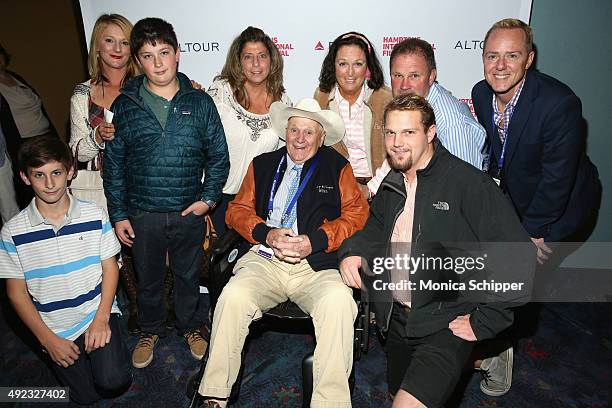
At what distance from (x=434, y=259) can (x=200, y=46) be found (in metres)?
2.73

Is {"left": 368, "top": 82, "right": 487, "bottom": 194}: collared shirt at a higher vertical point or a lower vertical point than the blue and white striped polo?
higher

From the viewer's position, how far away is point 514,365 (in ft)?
10.4

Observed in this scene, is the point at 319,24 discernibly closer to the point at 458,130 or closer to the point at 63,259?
the point at 458,130

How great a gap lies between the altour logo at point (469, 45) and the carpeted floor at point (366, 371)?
2260mm

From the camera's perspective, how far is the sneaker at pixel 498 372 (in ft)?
9.31

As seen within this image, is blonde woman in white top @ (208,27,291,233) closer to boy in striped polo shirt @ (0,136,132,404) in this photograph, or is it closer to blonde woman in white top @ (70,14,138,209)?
blonde woman in white top @ (70,14,138,209)

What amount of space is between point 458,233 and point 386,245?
0.40 metres

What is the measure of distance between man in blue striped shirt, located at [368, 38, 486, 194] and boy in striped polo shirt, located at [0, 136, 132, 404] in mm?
1804

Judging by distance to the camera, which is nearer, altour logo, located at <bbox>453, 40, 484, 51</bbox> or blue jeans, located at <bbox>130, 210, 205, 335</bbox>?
blue jeans, located at <bbox>130, 210, 205, 335</bbox>

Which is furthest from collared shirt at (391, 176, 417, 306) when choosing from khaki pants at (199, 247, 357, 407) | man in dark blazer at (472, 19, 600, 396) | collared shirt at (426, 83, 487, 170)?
man in dark blazer at (472, 19, 600, 396)

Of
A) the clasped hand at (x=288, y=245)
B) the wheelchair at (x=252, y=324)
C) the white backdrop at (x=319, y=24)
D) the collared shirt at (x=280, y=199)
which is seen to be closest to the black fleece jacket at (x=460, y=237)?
the wheelchair at (x=252, y=324)

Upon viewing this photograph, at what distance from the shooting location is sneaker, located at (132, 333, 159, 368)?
316cm

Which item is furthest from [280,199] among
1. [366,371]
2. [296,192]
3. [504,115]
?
[504,115]

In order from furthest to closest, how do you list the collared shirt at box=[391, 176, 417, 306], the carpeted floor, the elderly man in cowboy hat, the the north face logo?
the carpeted floor
the elderly man in cowboy hat
the collared shirt at box=[391, 176, 417, 306]
the the north face logo
